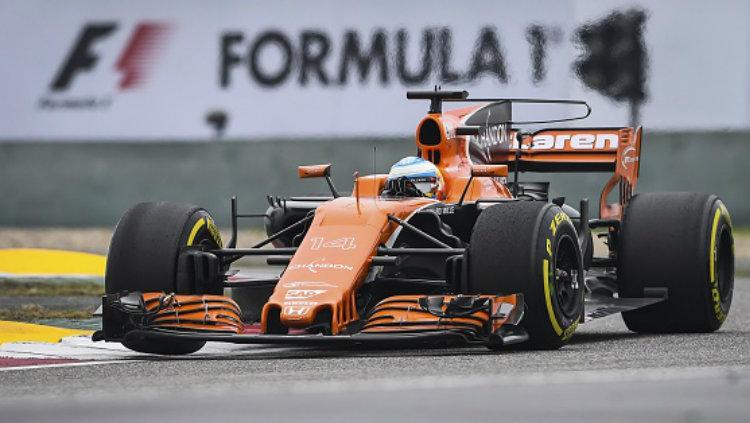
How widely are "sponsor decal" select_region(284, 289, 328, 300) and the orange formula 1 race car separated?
0.01 m

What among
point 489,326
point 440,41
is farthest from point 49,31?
point 489,326

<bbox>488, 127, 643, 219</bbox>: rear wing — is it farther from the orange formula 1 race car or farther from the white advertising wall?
the white advertising wall

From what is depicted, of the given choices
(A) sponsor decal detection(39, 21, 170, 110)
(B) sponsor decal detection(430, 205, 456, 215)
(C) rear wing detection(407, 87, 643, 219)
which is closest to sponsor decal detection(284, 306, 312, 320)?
(B) sponsor decal detection(430, 205, 456, 215)

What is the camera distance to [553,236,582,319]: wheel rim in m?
10.7

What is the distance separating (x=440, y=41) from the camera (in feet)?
76.0

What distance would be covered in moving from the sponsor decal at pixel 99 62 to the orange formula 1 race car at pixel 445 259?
13552 mm

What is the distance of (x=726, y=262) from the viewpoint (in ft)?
42.8

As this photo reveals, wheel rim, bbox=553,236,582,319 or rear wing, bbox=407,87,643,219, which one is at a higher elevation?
rear wing, bbox=407,87,643,219

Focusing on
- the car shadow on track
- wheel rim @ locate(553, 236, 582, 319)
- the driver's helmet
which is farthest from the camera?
the driver's helmet

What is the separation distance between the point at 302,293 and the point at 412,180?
1754mm

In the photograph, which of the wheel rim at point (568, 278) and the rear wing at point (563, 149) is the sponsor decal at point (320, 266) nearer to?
the wheel rim at point (568, 278)

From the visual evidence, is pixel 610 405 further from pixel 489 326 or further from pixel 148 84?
pixel 148 84

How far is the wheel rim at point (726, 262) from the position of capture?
42.4ft

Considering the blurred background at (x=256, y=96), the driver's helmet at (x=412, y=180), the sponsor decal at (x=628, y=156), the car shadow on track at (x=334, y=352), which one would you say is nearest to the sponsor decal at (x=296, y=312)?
the car shadow on track at (x=334, y=352)
